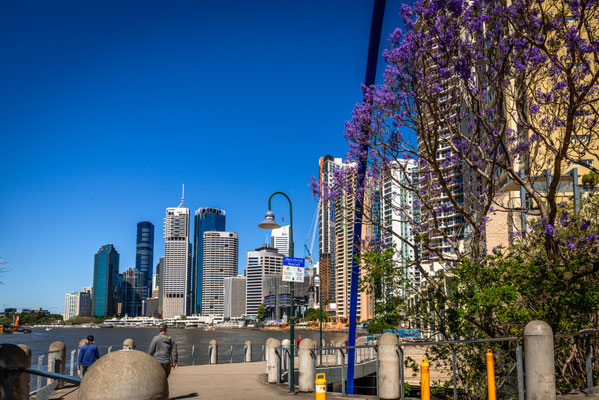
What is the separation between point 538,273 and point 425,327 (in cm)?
362

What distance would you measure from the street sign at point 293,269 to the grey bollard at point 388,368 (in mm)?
3934

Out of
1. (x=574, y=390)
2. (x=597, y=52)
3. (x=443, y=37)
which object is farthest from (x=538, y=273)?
(x=443, y=37)

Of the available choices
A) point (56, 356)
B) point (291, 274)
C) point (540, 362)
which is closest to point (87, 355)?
point (56, 356)

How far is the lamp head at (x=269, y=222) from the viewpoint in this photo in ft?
60.2

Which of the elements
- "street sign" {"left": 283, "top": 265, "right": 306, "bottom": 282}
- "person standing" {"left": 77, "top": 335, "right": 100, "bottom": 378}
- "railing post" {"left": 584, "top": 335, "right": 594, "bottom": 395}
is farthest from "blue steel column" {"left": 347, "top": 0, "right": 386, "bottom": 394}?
"person standing" {"left": 77, "top": 335, "right": 100, "bottom": 378}

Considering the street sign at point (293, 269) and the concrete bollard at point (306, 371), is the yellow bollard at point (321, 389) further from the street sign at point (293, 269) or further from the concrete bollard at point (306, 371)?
the street sign at point (293, 269)

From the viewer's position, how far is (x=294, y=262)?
16.1 m

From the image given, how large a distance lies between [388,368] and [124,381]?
28.0ft

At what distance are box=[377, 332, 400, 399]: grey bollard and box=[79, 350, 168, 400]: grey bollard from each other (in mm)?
8036

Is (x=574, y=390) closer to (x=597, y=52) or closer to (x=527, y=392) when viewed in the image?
(x=527, y=392)

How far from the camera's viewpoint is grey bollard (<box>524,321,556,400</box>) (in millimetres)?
8938

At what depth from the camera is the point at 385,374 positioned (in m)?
12.4

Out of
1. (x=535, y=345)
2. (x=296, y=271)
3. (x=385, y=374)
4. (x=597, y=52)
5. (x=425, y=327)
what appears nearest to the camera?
(x=535, y=345)

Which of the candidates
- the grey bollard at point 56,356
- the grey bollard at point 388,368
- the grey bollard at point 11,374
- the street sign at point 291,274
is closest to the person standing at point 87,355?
the grey bollard at point 56,356
